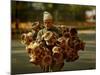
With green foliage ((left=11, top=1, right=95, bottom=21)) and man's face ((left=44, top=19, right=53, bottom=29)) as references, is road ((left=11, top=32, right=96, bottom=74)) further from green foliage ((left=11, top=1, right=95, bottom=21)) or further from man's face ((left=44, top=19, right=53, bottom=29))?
man's face ((left=44, top=19, right=53, bottom=29))

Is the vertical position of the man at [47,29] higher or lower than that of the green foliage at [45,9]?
lower

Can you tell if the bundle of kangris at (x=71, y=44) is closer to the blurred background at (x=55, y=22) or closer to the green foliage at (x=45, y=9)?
the blurred background at (x=55, y=22)

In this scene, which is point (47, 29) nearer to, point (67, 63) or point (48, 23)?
point (48, 23)

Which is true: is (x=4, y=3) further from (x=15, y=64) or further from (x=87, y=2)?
(x=87, y=2)

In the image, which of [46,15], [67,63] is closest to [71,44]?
[67,63]

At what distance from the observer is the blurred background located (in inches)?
86.8

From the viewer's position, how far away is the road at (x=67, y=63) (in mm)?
2204

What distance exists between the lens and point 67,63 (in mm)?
2398

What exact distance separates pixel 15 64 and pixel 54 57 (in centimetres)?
43

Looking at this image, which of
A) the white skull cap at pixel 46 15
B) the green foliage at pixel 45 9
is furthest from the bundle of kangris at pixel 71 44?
the white skull cap at pixel 46 15

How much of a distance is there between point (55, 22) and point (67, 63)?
0.47 m

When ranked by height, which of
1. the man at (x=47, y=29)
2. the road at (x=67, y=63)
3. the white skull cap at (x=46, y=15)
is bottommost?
the road at (x=67, y=63)

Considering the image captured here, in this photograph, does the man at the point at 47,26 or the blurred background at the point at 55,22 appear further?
the man at the point at 47,26
